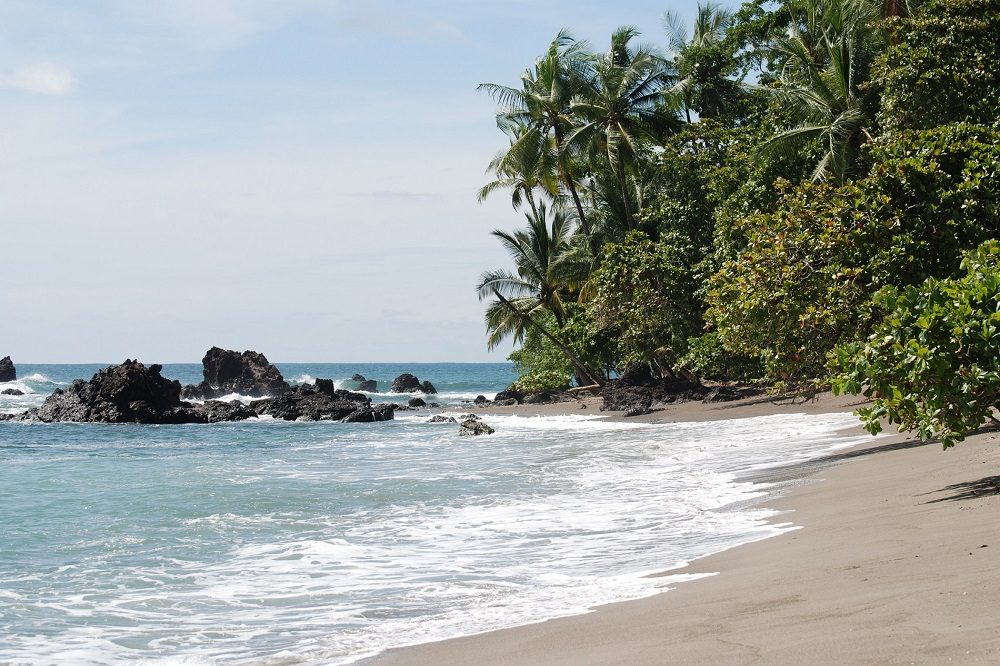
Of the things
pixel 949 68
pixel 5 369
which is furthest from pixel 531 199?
pixel 5 369

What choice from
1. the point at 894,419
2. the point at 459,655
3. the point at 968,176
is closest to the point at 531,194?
the point at 968,176

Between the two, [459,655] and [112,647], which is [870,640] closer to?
[459,655]

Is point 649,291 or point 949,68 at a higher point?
point 949,68

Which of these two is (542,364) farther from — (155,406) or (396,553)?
(396,553)

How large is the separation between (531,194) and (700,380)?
10305mm

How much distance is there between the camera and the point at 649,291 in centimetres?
2845

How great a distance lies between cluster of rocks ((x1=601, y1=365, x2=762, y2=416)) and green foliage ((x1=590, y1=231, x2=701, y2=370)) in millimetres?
1482

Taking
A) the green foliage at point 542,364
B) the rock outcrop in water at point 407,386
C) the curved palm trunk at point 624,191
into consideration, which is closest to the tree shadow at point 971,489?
the curved palm trunk at point 624,191

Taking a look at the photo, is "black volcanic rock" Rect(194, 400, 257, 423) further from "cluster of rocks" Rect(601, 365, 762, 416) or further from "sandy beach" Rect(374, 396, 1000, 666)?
"sandy beach" Rect(374, 396, 1000, 666)

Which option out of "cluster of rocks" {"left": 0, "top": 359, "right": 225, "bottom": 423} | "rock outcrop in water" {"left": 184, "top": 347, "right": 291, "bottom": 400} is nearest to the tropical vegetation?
"cluster of rocks" {"left": 0, "top": 359, "right": 225, "bottom": 423}

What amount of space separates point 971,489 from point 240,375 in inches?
2383

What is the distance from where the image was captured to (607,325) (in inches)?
1232

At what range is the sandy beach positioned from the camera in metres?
4.05

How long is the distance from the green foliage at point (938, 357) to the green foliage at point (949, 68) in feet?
37.2
